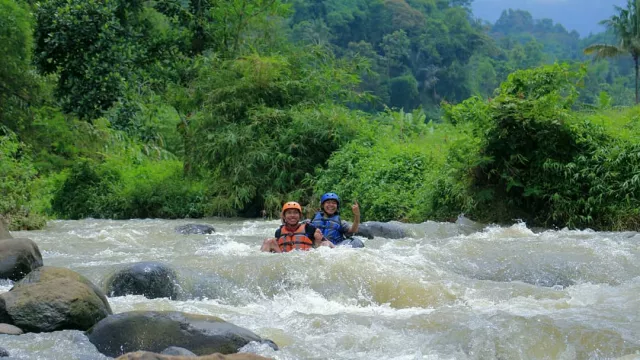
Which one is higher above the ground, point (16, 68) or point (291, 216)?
point (16, 68)

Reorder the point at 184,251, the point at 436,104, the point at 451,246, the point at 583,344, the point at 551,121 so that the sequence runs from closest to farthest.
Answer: the point at 583,344 < the point at 451,246 < the point at 184,251 < the point at 551,121 < the point at 436,104

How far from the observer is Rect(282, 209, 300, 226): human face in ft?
31.2

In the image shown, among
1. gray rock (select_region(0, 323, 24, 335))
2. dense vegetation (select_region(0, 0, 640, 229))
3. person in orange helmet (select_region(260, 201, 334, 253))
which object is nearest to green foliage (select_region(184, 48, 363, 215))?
dense vegetation (select_region(0, 0, 640, 229))

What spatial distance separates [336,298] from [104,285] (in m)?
2.15

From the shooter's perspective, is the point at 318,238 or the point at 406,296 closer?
the point at 406,296

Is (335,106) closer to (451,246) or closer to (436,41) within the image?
(451,246)

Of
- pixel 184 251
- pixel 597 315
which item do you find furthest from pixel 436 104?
pixel 597 315

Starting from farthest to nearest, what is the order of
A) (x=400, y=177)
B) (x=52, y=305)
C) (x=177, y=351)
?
(x=400, y=177)
(x=52, y=305)
(x=177, y=351)

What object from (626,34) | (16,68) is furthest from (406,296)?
(626,34)

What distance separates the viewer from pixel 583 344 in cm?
588

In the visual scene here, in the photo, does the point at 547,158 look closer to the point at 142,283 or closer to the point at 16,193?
the point at 142,283

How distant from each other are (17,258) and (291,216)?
3035mm

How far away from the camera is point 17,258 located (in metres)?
7.88

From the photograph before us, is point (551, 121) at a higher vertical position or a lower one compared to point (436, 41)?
lower
